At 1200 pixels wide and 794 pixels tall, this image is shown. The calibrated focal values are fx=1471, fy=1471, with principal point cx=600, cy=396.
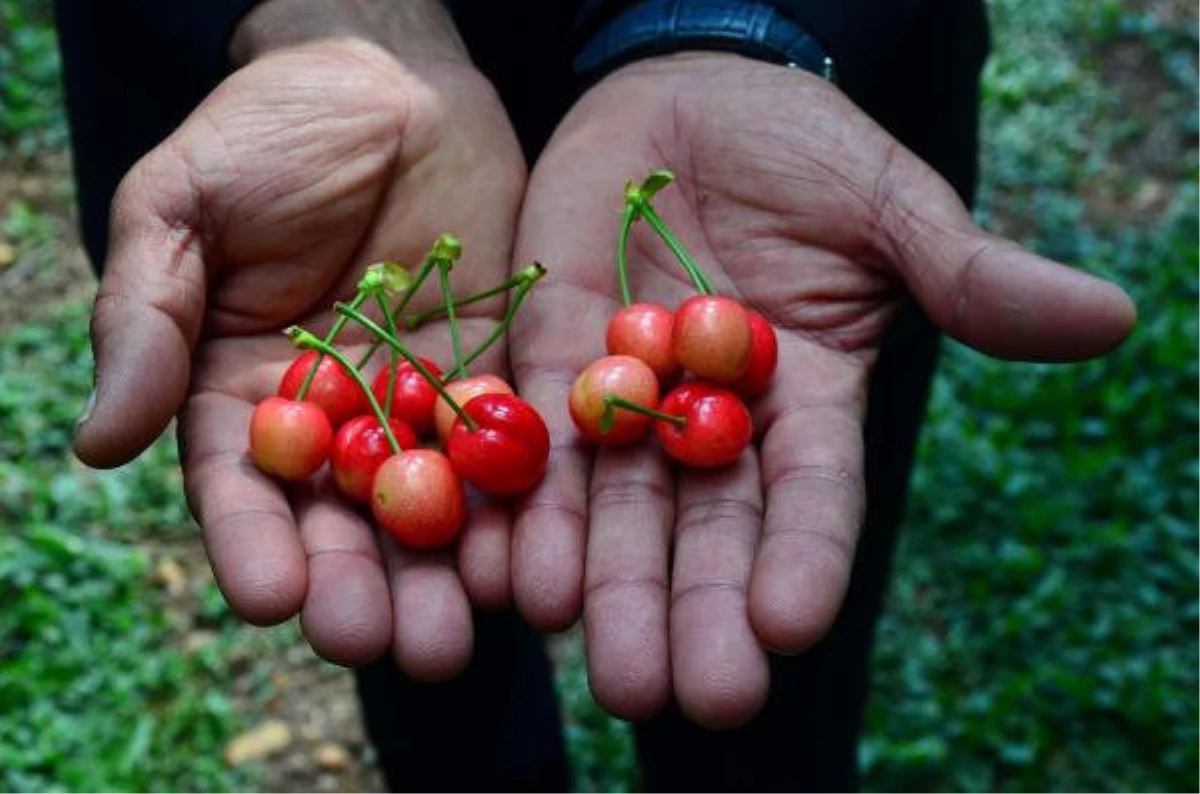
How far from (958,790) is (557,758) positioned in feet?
2.95

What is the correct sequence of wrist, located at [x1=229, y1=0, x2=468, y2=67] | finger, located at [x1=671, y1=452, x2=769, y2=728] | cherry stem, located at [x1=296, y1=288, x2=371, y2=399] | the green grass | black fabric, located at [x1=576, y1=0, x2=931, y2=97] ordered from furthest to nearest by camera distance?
1. the green grass
2. wrist, located at [x1=229, y1=0, x2=468, y2=67]
3. black fabric, located at [x1=576, y1=0, x2=931, y2=97]
4. cherry stem, located at [x1=296, y1=288, x2=371, y2=399]
5. finger, located at [x1=671, y1=452, x2=769, y2=728]

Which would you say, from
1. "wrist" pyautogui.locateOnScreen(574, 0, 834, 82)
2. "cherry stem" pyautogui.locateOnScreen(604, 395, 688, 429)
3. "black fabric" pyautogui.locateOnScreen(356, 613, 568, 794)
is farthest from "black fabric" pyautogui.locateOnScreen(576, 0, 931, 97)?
"black fabric" pyautogui.locateOnScreen(356, 613, 568, 794)

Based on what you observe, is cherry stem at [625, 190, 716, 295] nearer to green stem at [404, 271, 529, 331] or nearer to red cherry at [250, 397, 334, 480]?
green stem at [404, 271, 529, 331]

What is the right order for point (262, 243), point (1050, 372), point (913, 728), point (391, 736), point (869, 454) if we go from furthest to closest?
point (1050, 372) → point (913, 728) → point (391, 736) → point (869, 454) → point (262, 243)

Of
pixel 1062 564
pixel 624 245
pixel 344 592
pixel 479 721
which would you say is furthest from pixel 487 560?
pixel 1062 564

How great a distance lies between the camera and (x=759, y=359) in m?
2.12

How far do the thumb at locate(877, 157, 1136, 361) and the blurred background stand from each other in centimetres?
158

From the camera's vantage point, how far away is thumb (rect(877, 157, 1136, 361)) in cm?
189

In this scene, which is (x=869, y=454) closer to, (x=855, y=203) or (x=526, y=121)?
(x=855, y=203)

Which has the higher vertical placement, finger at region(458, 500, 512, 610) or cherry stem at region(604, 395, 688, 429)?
cherry stem at region(604, 395, 688, 429)

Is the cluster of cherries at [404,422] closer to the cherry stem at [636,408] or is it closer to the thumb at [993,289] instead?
the cherry stem at [636,408]

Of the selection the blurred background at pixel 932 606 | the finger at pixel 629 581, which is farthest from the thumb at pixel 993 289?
the blurred background at pixel 932 606

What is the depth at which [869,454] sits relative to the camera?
258cm

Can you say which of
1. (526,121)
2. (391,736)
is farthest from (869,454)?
(391,736)
